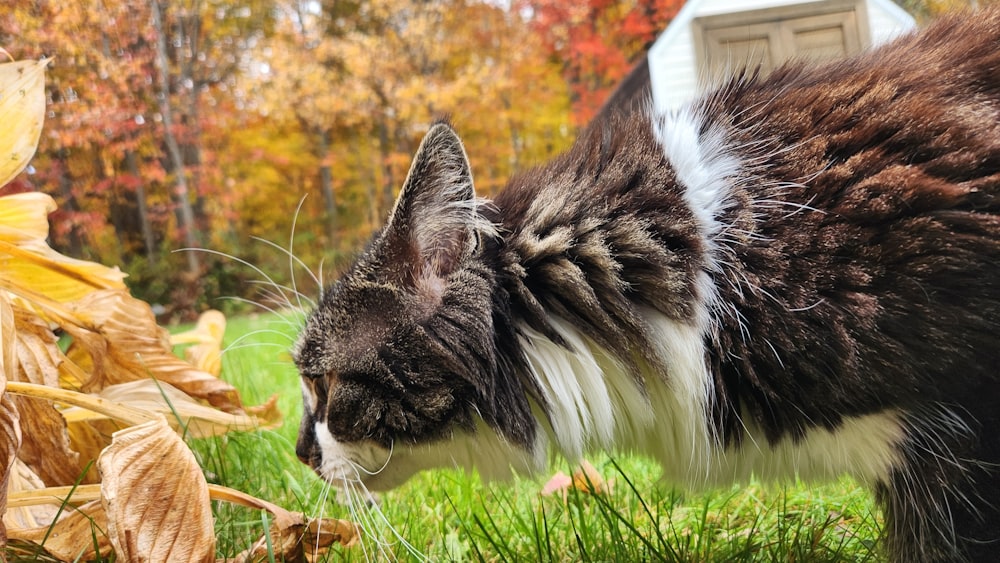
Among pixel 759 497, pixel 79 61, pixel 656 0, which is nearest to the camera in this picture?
pixel 759 497

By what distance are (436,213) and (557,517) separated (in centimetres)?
65

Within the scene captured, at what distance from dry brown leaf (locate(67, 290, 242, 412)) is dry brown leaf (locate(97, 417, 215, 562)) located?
0.44m

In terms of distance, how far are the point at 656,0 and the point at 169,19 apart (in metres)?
2.17

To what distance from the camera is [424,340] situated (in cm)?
94

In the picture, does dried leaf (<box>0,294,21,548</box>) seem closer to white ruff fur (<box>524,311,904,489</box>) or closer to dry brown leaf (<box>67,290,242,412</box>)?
dry brown leaf (<box>67,290,242,412</box>)

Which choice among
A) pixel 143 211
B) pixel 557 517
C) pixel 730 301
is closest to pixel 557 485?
pixel 557 517

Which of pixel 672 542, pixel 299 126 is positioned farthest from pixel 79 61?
pixel 299 126

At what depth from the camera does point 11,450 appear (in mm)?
805

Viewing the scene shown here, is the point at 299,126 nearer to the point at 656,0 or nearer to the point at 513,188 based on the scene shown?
the point at 656,0

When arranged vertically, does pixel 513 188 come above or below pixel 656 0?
below

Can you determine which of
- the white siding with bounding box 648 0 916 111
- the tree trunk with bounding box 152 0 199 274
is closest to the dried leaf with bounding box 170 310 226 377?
the tree trunk with bounding box 152 0 199 274

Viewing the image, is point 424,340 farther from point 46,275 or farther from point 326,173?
point 326,173

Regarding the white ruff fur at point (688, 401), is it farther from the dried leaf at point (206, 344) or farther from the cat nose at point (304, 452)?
the dried leaf at point (206, 344)

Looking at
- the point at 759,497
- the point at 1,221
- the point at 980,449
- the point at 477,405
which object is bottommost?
the point at 759,497
